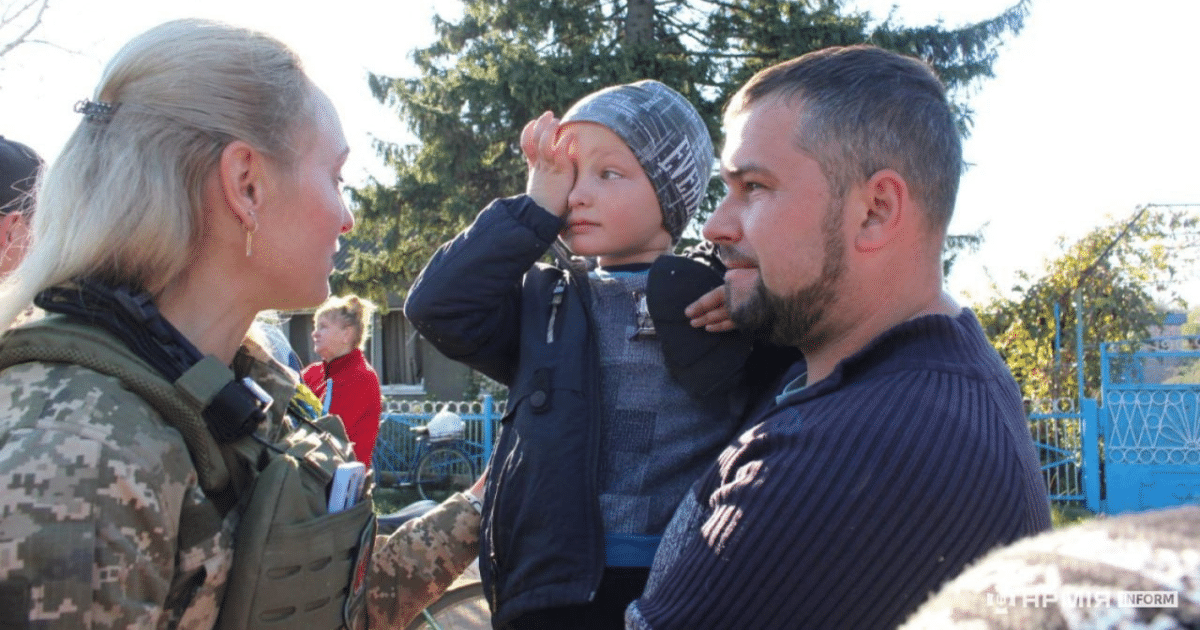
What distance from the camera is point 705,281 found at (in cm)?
208

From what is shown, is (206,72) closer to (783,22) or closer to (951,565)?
(951,565)

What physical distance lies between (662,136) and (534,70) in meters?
10.8

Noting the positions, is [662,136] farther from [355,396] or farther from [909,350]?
[355,396]

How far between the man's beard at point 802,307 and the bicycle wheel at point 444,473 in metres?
11.1

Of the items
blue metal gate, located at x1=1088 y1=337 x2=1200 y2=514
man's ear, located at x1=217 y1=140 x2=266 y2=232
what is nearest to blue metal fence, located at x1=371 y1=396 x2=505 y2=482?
blue metal gate, located at x1=1088 y1=337 x2=1200 y2=514

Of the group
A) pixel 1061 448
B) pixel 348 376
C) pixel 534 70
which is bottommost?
pixel 1061 448

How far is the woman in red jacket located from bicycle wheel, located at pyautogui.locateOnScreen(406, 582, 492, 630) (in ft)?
8.01

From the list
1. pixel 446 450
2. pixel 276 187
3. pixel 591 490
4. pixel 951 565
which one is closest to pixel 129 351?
pixel 276 187

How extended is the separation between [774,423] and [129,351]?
104 cm

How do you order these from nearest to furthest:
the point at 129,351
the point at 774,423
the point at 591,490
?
the point at 129,351, the point at 774,423, the point at 591,490

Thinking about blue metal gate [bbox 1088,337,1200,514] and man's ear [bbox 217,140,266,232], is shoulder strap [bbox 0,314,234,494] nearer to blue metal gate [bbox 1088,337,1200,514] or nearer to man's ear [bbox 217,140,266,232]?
man's ear [bbox 217,140,266,232]

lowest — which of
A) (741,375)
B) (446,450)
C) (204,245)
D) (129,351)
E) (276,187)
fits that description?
(446,450)

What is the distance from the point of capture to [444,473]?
1285 centimetres

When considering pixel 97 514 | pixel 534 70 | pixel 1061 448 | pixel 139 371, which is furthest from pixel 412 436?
pixel 97 514
